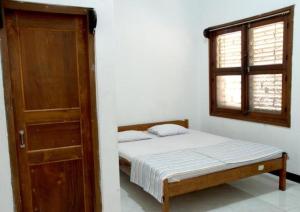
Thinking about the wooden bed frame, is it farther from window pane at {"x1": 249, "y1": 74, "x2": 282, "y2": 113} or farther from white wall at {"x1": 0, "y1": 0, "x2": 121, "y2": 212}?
window pane at {"x1": 249, "y1": 74, "x2": 282, "y2": 113}

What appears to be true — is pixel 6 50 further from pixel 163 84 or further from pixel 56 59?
pixel 163 84

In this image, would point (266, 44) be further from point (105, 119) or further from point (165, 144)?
point (105, 119)

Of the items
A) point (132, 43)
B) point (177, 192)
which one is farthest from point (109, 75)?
point (132, 43)

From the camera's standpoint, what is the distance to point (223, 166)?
115 inches

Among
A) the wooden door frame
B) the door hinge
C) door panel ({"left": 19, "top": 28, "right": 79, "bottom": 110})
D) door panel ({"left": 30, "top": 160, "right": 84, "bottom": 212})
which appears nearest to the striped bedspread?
the wooden door frame

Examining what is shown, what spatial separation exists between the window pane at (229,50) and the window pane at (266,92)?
0.43 m

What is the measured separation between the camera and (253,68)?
4129 millimetres

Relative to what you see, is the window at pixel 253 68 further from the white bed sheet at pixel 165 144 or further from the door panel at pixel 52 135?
the door panel at pixel 52 135

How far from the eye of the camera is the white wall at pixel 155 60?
14.7 feet

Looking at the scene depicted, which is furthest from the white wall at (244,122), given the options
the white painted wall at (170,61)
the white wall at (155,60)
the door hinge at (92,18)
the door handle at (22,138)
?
the door handle at (22,138)

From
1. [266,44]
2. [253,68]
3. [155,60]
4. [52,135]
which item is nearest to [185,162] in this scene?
[52,135]

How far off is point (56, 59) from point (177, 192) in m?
1.63

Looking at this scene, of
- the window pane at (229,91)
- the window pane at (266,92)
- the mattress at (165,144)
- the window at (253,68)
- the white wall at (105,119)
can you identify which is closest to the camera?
the white wall at (105,119)

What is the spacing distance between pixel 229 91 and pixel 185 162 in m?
2.11
